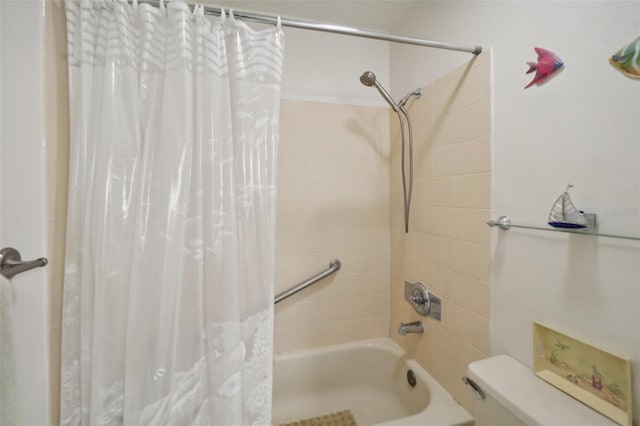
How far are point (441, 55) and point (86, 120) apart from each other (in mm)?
1388

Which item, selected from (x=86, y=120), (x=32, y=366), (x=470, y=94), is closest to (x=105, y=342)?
(x=32, y=366)

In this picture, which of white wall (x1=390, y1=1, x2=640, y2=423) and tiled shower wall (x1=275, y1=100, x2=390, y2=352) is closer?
white wall (x1=390, y1=1, x2=640, y2=423)

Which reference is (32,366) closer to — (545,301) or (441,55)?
(545,301)

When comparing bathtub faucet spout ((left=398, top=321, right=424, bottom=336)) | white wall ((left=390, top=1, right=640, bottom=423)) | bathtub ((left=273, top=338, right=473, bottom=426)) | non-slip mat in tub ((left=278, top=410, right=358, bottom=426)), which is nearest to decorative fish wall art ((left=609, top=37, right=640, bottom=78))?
white wall ((left=390, top=1, right=640, bottom=423))

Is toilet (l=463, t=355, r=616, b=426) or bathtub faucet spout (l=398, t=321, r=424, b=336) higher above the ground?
toilet (l=463, t=355, r=616, b=426)

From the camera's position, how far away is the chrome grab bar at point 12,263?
0.66 meters

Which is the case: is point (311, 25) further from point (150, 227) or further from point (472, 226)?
point (472, 226)

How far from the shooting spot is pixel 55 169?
77 cm

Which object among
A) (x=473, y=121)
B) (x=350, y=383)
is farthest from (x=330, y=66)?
(x=350, y=383)

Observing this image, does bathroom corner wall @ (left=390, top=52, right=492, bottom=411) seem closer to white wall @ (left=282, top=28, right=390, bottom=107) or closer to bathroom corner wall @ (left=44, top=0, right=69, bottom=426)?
white wall @ (left=282, top=28, right=390, bottom=107)

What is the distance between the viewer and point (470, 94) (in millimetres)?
1079

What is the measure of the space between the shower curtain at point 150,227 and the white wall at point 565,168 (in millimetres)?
917

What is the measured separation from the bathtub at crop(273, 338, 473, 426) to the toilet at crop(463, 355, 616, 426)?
0.56 m

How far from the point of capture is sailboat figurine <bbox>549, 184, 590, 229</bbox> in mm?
688
